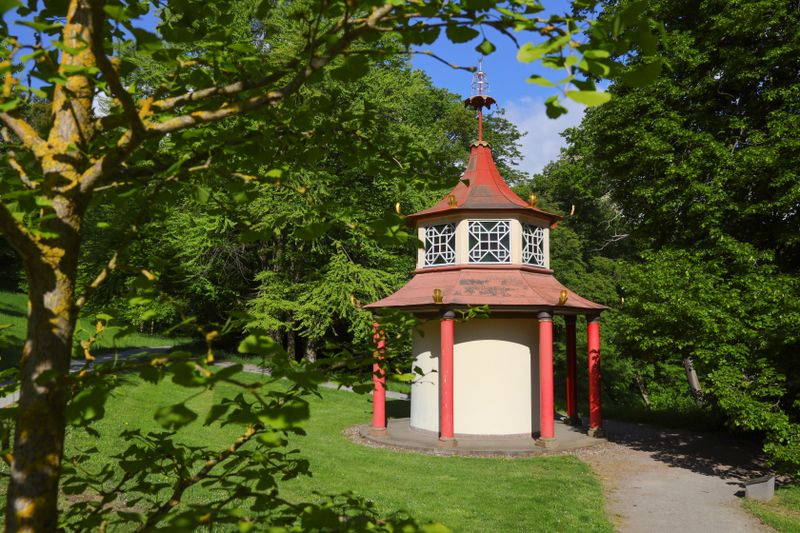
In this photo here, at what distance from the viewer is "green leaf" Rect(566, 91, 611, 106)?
140 centimetres

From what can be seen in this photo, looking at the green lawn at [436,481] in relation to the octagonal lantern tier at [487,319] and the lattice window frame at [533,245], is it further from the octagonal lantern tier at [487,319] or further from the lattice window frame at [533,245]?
the lattice window frame at [533,245]

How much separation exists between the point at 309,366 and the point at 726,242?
1193 cm

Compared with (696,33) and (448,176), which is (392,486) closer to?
(448,176)

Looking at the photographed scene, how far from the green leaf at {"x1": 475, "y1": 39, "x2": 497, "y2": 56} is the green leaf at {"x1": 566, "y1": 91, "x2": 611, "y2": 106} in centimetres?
56

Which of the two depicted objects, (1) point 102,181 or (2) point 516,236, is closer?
(1) point 102,181

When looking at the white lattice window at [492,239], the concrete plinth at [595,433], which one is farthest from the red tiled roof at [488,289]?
the concrete plinth at [595,433]

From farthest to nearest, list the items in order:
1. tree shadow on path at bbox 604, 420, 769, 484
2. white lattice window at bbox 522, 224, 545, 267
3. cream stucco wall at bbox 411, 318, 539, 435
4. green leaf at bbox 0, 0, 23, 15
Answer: white lattice window at bbox 522, 224, 545, 267
cream stucco wall at bbox 411, 318, 539, 435
tree shadow on path at bbox 604, 420, 769, 484
green leaf at bbox 0, 0, 23, 15

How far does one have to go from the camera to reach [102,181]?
1.95 m

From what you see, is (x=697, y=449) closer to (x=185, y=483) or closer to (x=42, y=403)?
(x=185, y=483)

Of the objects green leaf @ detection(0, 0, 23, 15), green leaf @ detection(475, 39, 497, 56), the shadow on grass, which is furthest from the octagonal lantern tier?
the shadow on grass

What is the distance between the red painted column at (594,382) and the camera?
14.1 m

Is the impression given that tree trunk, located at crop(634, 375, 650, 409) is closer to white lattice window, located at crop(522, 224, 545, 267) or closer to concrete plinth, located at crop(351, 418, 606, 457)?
concrete plinth, located at crop(351, 418, 606, 457)

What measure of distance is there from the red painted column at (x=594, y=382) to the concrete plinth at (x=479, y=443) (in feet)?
1.21

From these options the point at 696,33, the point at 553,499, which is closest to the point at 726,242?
the point at 696,33
